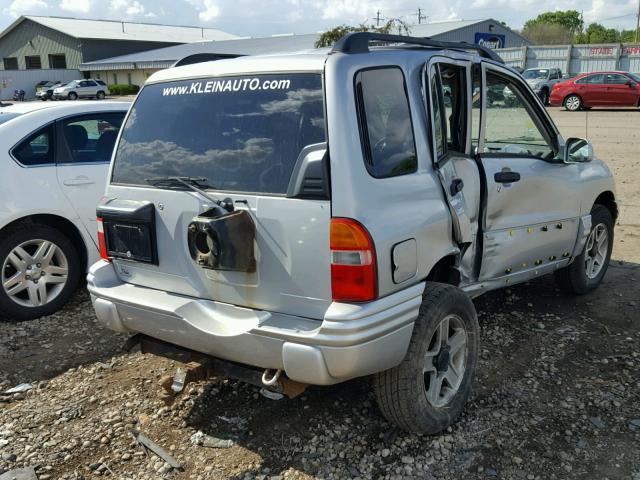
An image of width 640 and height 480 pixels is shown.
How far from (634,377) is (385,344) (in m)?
2.13

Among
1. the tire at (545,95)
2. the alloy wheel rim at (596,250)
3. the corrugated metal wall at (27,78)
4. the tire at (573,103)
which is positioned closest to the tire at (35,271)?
the alloy wheel rim at (596,250)

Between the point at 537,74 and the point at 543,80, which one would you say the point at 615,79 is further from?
the point at 537,74

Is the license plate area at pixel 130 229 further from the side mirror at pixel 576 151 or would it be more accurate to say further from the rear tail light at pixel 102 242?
the side mirror at pixel 576 151

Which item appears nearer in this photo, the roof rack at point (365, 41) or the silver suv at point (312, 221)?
the silver suv at point (312, 221)

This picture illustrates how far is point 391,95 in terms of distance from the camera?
125 inches

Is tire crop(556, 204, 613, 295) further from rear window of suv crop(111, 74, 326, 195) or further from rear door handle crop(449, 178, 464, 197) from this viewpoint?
rear window of suv crop(111, 74, 326, 195)

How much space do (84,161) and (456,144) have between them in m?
3.36

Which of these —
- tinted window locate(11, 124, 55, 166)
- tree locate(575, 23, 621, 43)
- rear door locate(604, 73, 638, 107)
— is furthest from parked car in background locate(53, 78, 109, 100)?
tree locate(575, 23, 621, 43)

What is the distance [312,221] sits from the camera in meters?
2.85

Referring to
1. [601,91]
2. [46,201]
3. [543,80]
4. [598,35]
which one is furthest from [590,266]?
[598,35]

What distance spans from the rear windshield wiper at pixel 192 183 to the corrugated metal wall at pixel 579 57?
3658 cm

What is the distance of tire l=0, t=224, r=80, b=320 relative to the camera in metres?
5.04

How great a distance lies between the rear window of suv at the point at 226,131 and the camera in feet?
9.70

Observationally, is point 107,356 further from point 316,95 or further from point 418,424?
point 316,95
